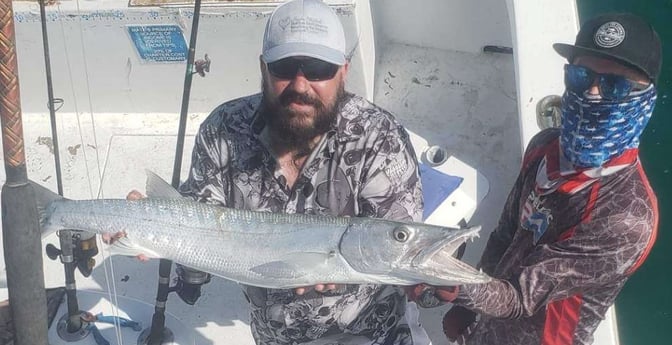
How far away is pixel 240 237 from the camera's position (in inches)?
124

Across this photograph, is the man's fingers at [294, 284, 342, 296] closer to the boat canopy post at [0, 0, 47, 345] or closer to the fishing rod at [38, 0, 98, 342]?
the boat canopy post at [0, 0, 47, 345]

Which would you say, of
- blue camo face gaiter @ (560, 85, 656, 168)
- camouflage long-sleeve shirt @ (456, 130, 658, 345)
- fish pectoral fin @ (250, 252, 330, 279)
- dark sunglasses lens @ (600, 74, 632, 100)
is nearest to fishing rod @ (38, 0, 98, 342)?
fish pectoral fin @ (250, 252, 330, 279)

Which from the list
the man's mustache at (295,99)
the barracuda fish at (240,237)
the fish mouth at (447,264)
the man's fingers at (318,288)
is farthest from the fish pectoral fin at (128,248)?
the fish mouth at (447,264)

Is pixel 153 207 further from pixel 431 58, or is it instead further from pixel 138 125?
pixel 431 58

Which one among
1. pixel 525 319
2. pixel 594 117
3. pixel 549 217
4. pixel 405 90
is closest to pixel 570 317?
pixel 525 319

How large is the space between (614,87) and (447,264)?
3.38 feet

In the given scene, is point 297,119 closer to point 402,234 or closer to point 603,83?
point 402,234

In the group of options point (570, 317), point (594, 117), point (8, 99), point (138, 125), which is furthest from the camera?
point (138, 125)

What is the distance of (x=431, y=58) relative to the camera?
20.2 ft

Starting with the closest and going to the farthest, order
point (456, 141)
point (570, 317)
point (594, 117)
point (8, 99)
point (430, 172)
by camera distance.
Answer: point (8, 99) < point (594, 117) < point (570, 317) < point (430, 172) < point (456, 141)

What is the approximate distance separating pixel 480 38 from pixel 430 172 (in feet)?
5.94

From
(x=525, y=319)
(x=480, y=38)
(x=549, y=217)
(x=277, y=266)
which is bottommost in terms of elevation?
(x=525, y=319)

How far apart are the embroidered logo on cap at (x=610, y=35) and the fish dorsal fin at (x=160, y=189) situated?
199 centimetres

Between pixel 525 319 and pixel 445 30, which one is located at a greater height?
pixel 445 30
